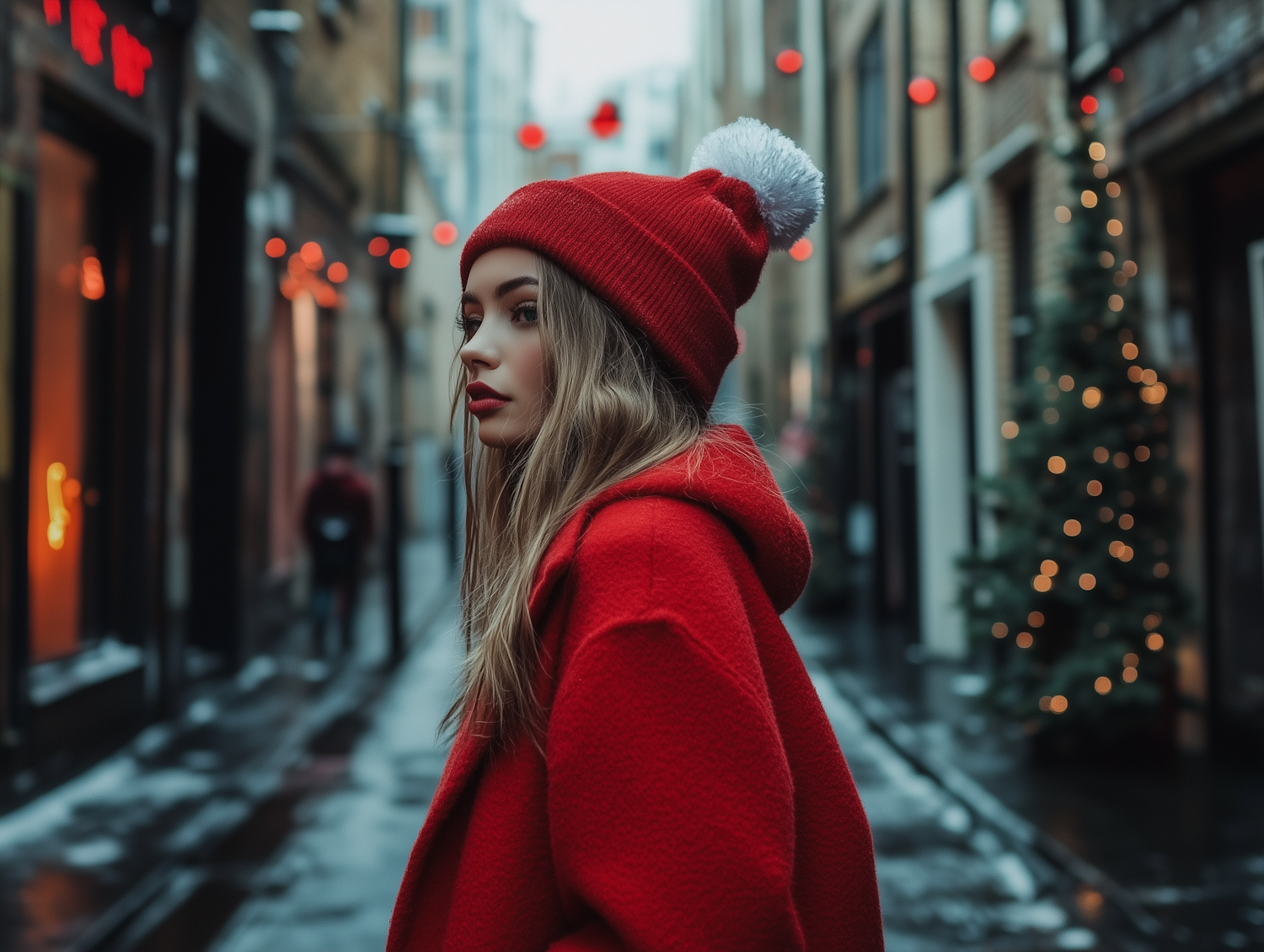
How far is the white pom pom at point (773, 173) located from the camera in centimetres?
155

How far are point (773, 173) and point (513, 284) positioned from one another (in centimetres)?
39

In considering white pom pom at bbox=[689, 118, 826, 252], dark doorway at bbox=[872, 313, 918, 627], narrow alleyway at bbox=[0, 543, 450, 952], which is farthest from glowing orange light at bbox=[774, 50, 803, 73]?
white pom pom at bbox=[689, 118, 826, 252]

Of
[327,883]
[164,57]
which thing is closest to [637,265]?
[327,883]

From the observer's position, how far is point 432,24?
1794 inches

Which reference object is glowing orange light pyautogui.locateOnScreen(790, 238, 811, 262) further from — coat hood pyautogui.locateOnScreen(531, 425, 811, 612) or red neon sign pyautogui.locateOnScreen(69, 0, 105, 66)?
red neon sign pyautogui.locateOnScreen(69, 0, 105, 66)

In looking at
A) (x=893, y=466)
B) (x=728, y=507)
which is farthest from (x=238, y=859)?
(x=893, y=466)

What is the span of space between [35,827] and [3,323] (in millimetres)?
2432

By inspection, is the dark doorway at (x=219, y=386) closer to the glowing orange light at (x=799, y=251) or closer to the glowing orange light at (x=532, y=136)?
the glowing orange light at (x=532, y=136)

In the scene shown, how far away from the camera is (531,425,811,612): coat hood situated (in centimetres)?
126

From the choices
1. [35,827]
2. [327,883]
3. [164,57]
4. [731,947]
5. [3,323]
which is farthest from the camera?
[164,57]

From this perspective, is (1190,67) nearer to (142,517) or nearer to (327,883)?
(327,883)

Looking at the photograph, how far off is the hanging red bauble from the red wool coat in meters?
9.64

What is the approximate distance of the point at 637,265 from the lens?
1394mm

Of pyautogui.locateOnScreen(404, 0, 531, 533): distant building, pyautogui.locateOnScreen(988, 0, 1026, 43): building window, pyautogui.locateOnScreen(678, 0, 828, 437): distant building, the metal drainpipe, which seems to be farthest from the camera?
pyautogui.locateOnScreen(404, 0, 531, 533): distant building
